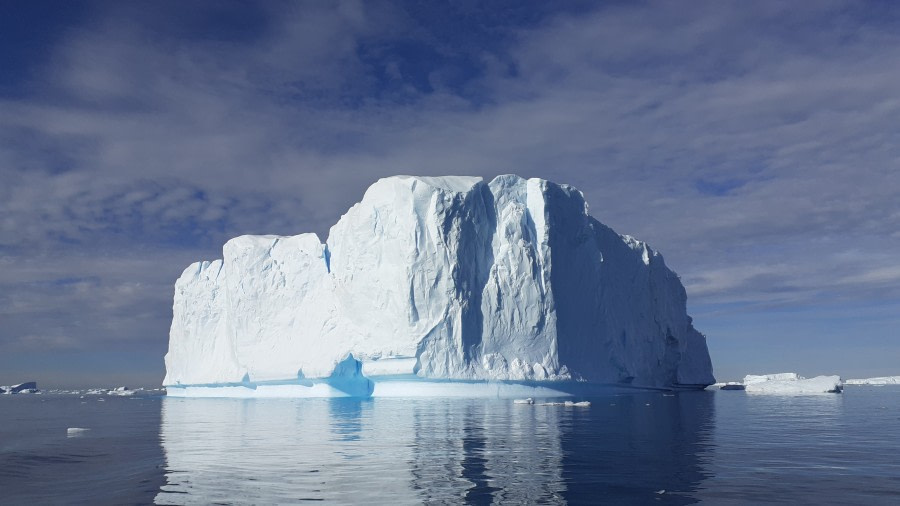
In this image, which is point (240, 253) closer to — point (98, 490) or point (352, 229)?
point (352, 229)

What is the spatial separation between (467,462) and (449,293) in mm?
17420

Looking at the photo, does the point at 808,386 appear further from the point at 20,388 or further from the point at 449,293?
the point at 20,388

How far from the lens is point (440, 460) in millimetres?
9984

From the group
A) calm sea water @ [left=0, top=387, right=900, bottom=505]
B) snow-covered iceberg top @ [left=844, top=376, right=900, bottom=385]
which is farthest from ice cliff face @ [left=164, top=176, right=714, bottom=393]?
snow-covered iceberg top @ [left=844, top=376, right=900, bottom=385]

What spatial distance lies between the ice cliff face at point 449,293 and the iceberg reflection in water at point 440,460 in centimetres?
944

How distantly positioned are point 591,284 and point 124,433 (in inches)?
798

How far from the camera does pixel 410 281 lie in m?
27.4

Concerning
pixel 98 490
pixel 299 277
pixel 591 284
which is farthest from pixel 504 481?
pixel 299 277

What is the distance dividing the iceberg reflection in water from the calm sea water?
0.09 feet

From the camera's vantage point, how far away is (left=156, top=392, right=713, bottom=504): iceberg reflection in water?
24.8 ft

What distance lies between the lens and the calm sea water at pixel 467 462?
750 centimetres

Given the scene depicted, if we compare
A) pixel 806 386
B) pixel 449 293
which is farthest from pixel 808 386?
pixel 449 293

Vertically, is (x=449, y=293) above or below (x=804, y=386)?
above

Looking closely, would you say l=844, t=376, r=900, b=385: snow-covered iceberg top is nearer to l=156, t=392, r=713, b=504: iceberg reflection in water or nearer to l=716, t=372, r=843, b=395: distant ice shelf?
l=716, t=372, r=843, b=395: distant ice shelf
